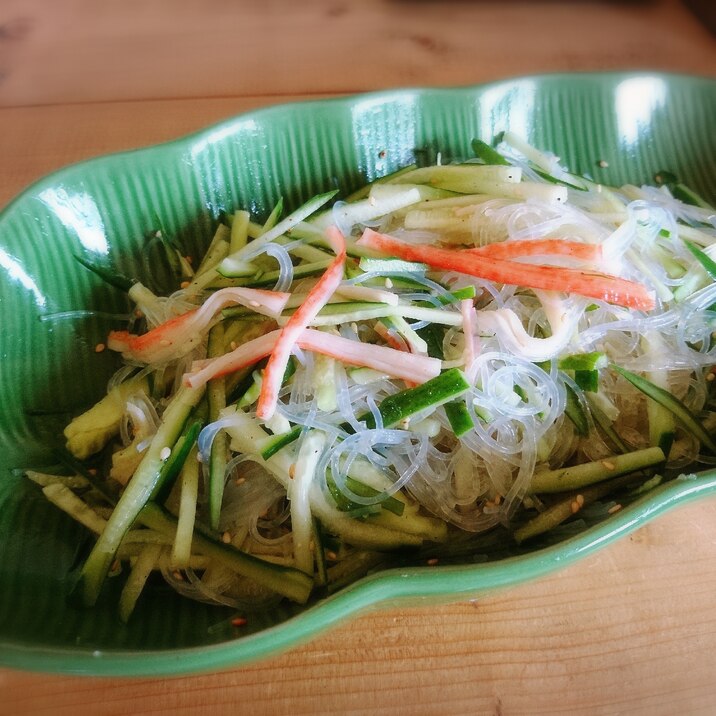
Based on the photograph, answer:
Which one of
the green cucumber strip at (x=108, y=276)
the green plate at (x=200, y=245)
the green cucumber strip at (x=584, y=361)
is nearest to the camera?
the green plate at (x=200, y=245)

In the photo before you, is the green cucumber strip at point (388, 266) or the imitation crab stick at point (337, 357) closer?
the imitation crab stick at point (337, 357)

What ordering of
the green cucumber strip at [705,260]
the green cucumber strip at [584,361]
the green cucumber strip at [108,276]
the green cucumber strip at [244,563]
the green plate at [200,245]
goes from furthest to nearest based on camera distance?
the green cucumber strip at [108,276], the green cucumber strip at [705,260], the green cucumber strip at [584,361], the green cucumber strip at [244,563], the green plate at [200,245]

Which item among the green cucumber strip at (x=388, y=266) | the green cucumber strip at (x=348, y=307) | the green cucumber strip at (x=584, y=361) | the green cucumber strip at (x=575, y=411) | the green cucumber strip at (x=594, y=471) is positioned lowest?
the green cucumber strip at (x=594, y=471)

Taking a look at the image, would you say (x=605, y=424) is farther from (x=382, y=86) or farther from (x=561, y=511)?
(x=382, y=86)

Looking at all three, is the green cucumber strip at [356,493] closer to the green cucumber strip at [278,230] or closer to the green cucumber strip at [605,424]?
the green cucumber strip at [605,424]

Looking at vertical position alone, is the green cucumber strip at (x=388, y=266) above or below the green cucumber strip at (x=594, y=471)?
above

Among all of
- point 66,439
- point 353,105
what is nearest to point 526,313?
point 353,105

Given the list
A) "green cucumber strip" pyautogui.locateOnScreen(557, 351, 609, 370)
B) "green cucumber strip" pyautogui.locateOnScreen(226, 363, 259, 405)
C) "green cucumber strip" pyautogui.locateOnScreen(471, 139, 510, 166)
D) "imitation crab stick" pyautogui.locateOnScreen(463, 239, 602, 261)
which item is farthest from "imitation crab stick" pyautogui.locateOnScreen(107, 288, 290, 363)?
"green cucumber strip" pyautogui.locateOnScreen(471, 139, 510, 166)

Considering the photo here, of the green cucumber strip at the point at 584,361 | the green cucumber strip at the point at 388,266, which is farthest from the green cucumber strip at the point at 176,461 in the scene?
the green cucumber strip at the point at 584,361
